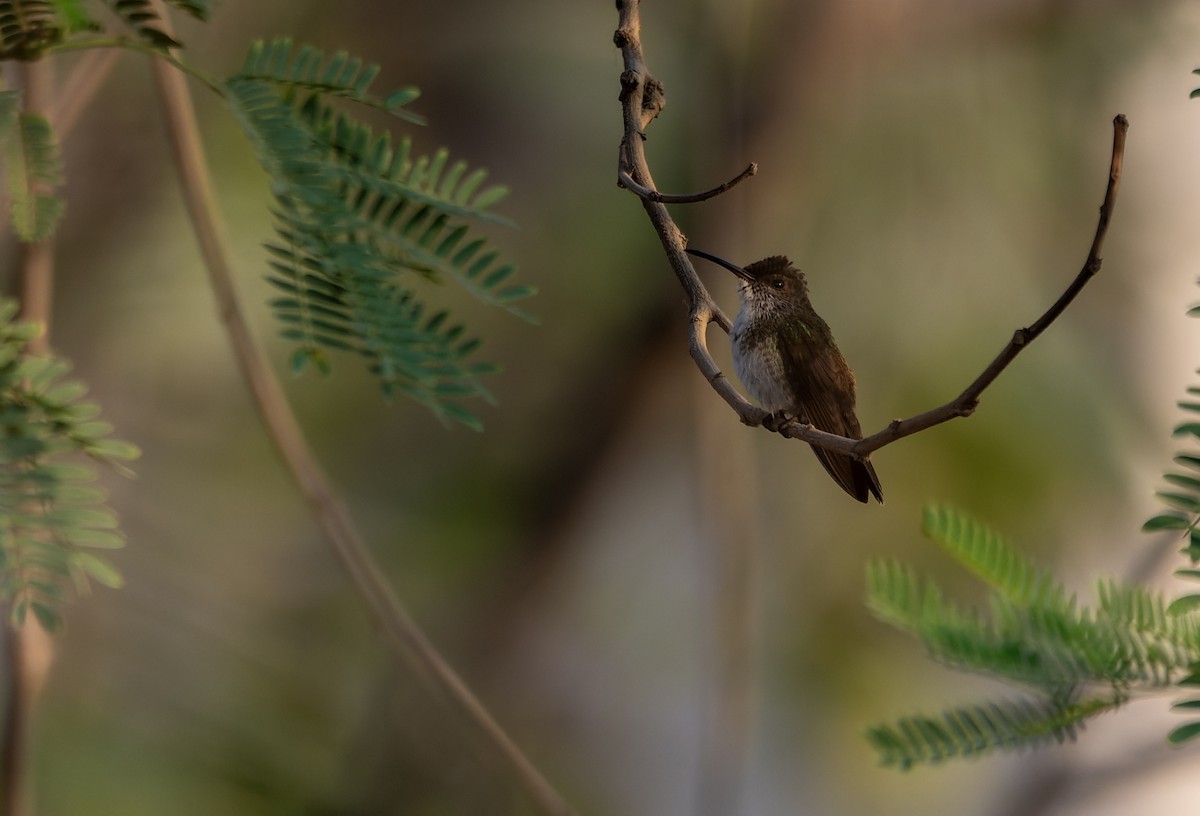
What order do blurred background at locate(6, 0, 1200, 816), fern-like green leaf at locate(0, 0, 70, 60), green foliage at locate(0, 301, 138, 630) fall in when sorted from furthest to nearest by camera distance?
blurred background at locate(6, 0, 1200, 816) < fern-like green leaf at locate(0, 0, 70, 60) < green foliage at locate(0, 301, 138, 630)

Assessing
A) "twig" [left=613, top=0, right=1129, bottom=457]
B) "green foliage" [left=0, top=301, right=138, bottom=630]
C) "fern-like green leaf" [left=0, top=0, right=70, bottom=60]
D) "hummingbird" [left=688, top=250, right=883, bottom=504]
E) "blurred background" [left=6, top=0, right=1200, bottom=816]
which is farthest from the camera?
"blurred background" [left=6, top=0, right=1200, bottom=816]

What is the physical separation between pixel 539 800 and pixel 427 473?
1.57m

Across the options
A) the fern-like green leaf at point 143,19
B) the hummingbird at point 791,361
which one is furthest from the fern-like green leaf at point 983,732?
the fern-like green leaf at point 143,19

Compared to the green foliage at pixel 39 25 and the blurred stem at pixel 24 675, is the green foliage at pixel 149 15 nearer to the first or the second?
the green foliage at pixel 39 25

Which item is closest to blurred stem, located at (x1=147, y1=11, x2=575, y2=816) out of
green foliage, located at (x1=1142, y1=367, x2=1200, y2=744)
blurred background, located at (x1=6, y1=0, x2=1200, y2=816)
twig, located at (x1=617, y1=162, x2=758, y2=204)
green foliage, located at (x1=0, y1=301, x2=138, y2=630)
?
green foliage, located at (x1=0, y1=301, x2=138, y2=630)

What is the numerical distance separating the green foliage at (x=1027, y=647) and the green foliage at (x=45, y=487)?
571 millimetres

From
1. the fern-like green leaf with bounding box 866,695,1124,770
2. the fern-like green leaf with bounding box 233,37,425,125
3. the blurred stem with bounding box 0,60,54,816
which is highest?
the fern-like green leaf with bounding box 233,37,425,125

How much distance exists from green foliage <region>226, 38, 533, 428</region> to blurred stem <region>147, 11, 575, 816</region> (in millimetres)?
299

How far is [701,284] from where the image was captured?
2.16ft

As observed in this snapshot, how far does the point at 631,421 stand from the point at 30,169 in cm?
187

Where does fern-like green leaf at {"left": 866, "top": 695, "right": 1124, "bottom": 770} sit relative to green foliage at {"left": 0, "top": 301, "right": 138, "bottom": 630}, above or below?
above

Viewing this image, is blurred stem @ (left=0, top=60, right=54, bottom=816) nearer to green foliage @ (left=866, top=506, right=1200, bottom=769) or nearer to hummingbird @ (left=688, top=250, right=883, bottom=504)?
hummingbird @ (left=688, top=250, right=883, bottom=504)

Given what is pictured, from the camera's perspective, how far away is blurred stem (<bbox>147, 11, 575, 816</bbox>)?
108 cm

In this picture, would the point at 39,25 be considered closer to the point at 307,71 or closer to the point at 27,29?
the point at 27,29
